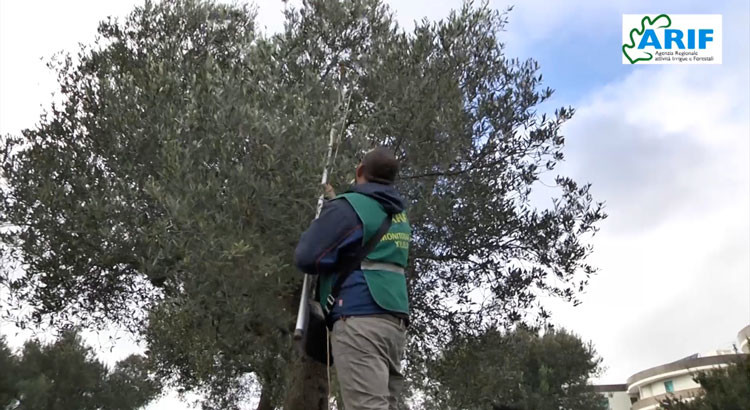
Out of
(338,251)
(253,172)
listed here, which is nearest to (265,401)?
(253,172)

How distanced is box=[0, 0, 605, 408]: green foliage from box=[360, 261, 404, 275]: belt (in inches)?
153

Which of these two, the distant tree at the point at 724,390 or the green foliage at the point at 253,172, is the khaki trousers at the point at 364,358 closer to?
the green foliage at the point at 253,172

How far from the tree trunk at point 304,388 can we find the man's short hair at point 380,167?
6.87m

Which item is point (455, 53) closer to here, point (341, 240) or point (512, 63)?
point (512, 63)

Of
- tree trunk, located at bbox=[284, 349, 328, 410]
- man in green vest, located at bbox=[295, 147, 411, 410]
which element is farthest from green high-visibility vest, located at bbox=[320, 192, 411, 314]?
tree trunk, located at bbox=[284, 349, 328, 410]

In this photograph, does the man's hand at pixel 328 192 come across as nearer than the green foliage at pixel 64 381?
Yes

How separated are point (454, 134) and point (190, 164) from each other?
4.42 m

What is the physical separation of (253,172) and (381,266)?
488cm

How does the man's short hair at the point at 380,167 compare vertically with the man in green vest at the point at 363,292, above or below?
above

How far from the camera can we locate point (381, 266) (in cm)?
396

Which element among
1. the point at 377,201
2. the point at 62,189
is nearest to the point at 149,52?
the point at 62,189

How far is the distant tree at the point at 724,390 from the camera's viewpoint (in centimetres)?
1822

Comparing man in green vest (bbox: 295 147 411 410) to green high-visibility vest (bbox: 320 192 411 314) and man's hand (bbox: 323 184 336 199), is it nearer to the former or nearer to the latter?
green high-visibility vest (bbox: 320 192 411 314)

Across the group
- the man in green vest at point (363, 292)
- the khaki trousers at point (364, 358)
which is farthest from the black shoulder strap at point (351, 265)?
the khaki trousers at point (364, 358)
